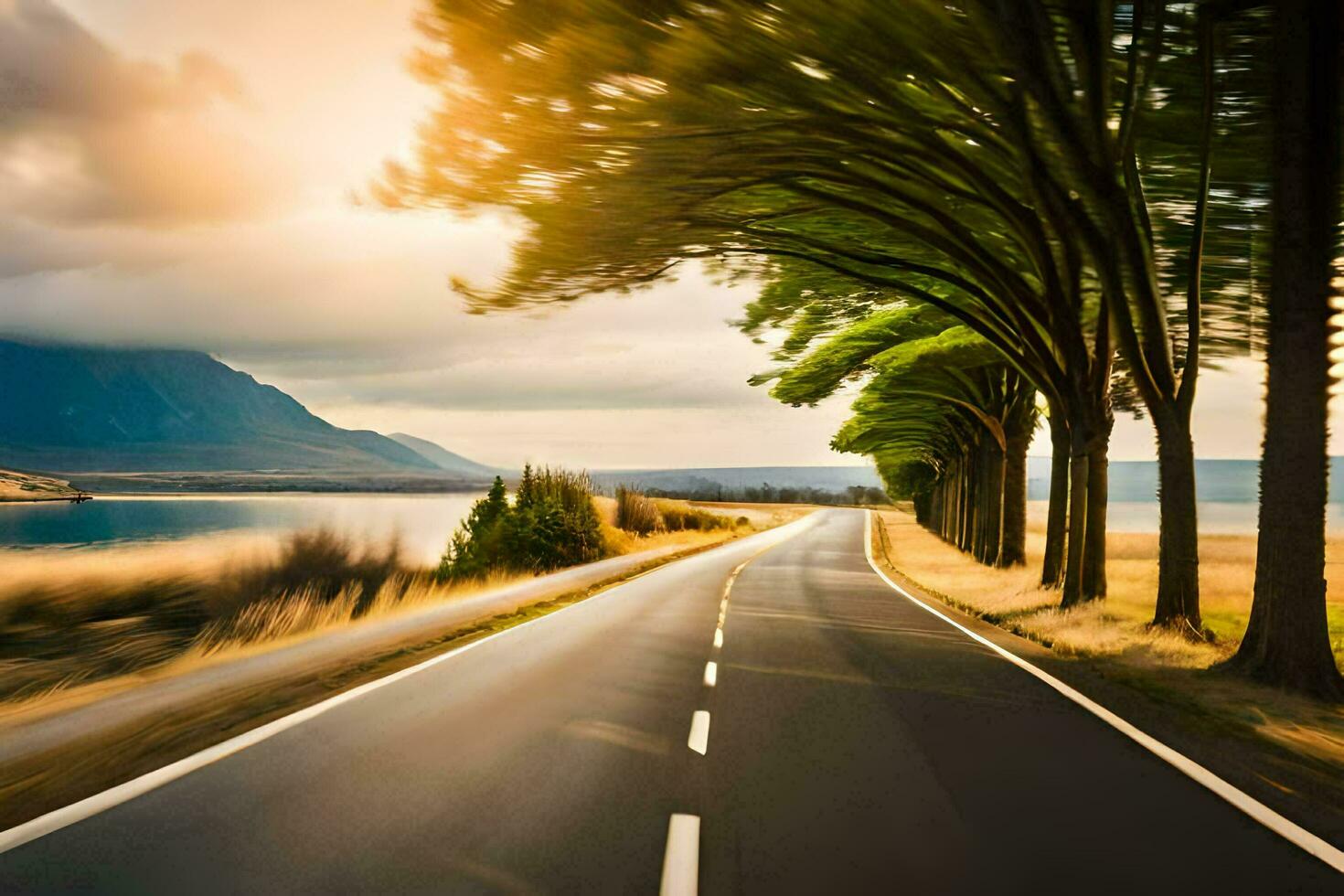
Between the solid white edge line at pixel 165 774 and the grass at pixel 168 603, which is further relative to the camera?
the grass at pixel 168 603

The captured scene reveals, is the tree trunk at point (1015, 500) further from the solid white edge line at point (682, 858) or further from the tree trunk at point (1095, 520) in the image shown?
the solid white edge line at point (682, 858)

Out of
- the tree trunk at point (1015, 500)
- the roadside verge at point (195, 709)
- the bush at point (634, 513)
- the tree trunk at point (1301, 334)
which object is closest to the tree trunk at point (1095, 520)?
the tree trunk at point (1301, 334)

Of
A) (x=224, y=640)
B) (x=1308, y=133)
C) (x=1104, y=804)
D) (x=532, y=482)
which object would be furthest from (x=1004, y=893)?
(x=532, y=482)

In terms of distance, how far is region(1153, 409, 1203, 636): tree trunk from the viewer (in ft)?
44.5

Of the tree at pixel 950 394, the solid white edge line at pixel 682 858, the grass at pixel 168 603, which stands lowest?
the grass at pixel 168 603

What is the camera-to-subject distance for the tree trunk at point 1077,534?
57.9 ft

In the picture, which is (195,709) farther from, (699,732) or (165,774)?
(699,732)

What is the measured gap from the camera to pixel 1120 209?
1230cm

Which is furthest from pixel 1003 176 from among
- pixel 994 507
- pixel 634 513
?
pixel 634 513

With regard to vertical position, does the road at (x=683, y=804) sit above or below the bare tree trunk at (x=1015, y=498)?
below

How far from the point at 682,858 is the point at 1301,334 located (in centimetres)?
851

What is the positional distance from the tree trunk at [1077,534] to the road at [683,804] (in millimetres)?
7985

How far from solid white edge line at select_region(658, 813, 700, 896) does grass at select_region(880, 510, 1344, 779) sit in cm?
435

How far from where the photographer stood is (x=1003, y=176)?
15.0 metres
